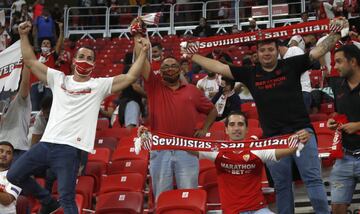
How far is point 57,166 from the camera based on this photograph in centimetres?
610

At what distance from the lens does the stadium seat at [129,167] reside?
25.7ft

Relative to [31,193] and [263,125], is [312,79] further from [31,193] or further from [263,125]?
[31,193]

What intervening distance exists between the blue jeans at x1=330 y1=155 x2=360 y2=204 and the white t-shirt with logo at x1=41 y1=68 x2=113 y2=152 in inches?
84.6

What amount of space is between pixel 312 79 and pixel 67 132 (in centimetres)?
604

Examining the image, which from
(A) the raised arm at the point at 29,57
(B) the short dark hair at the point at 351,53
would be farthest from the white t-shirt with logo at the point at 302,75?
(A) the raised arm at the point at 29,57

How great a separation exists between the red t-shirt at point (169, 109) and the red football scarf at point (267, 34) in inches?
20.7

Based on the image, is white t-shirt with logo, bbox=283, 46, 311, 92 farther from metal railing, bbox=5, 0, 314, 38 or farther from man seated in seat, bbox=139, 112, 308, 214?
metal railing, bbox=5, 0, 314, 38

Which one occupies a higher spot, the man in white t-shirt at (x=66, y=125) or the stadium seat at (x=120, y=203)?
the man in white t-shirt at (x=66, y=125)

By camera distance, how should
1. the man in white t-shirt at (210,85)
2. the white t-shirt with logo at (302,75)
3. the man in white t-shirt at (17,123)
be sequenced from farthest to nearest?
the man in white t-shirt at (210,85), the white t-shirt with logo at (302,75), the man in white t-shirt at (17,123)

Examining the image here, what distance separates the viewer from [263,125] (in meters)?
6.17

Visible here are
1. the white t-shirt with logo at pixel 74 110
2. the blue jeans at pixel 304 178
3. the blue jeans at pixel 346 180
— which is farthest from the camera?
the white t-shirt with logo at pixel 74 110

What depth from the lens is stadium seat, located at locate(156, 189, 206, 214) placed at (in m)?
6.39

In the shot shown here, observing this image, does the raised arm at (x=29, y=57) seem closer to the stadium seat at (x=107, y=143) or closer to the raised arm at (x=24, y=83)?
the raised arm at (x=24, y=83)

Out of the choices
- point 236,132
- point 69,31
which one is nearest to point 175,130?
point 236,132
